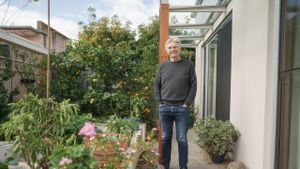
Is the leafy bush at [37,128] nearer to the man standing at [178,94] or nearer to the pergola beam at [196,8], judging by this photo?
the man standing at [178,94]

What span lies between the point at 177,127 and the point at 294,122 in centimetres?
140

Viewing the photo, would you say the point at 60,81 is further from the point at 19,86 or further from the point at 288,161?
the point at 288,161

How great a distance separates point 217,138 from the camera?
13.9ft

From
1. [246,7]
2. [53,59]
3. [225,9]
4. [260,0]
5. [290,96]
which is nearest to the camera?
[290,96]

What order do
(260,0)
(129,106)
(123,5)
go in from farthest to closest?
(123,5) → (129,106) → (260,0)

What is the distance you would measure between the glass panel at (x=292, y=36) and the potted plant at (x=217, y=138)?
157 cm

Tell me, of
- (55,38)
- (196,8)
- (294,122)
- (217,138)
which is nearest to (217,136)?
(217,138)

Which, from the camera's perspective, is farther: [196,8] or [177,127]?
[196,8]

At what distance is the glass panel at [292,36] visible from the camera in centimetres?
263

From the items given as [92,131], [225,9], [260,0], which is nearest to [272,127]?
[260,0]

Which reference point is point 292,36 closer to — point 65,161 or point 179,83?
point 179,83

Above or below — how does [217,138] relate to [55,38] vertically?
below

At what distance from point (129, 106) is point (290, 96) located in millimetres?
4011

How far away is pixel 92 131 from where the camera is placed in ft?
5.91
